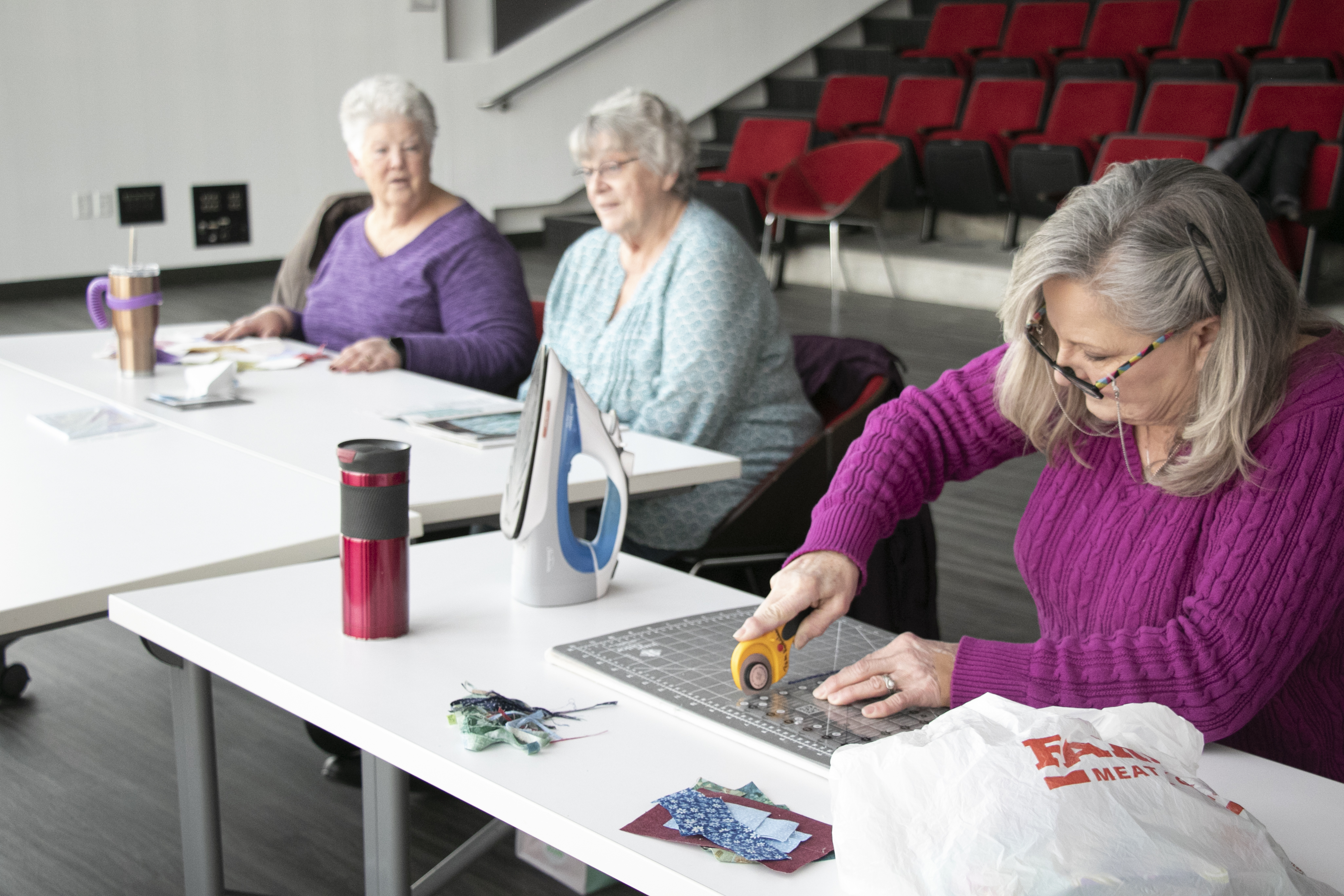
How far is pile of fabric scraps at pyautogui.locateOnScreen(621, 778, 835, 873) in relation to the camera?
97cm

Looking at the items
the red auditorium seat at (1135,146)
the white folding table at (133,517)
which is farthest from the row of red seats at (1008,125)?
the white folding table at (133,517)

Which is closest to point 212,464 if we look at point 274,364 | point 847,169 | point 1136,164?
point 274,364

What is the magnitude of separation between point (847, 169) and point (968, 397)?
597 centimetres

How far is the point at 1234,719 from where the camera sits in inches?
47.4

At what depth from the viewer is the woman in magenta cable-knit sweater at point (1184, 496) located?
122 centimetres

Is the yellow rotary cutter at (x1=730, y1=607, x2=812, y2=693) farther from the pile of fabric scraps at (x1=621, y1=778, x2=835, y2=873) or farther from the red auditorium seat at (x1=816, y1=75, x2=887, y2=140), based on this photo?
the red auditorium seat at (x1=816, y1=75, x2=887, y2=140)

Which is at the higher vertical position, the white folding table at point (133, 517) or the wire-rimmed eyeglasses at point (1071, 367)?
the wire-rimmed eyeglasses at point (1071, 367)

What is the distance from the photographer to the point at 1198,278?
1.24 metres

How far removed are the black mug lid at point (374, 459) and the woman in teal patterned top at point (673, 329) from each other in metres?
0.92

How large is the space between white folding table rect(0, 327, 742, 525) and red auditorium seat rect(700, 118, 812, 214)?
18.1 feet

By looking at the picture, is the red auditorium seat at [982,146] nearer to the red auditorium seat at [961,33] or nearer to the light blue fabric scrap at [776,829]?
the red auditorium seat at [961,33]

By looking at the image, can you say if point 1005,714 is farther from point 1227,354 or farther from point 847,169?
point 847,169

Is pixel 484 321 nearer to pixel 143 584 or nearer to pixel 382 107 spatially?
pixel 382 107

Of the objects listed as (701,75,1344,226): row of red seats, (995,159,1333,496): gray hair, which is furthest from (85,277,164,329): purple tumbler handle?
(701,75,1344,226): row of red seats
